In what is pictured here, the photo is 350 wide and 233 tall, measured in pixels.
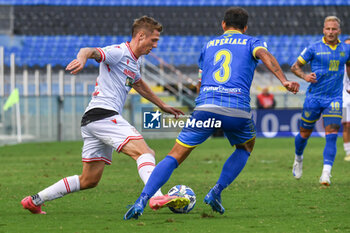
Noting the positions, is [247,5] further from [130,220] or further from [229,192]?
[130,220]

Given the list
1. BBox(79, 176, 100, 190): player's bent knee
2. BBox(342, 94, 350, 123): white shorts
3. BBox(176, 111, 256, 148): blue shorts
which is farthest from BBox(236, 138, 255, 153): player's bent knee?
BBox(342, 94, 350, 123): white shorts

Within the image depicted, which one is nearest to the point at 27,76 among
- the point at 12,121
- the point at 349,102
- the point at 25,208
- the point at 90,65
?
the point at 12,121

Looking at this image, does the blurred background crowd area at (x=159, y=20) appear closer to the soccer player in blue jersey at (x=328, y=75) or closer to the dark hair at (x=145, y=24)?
the soccer player in blue jersey at (x=328, y=75)

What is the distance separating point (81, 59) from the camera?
5.28 meters

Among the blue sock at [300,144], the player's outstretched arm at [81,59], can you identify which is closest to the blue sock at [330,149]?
the blue sock at [300,144]

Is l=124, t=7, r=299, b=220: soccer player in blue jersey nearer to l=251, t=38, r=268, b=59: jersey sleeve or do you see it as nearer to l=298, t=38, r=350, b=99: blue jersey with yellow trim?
l=251, t=38, r=268, b=59: jersey sleeve

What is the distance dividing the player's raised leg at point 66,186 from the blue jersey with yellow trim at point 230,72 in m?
1.15

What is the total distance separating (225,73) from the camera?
18.6 ft

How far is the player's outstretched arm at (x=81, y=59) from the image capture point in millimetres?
5102

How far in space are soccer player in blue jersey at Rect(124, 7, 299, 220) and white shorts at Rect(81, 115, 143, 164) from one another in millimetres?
513

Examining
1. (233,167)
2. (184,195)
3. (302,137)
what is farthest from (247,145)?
(302,137)

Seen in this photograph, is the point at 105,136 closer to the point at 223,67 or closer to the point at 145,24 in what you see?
the point at 145,24

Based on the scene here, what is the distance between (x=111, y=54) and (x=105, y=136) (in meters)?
0.72

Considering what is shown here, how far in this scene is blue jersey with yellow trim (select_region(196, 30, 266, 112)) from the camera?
5.62 m
